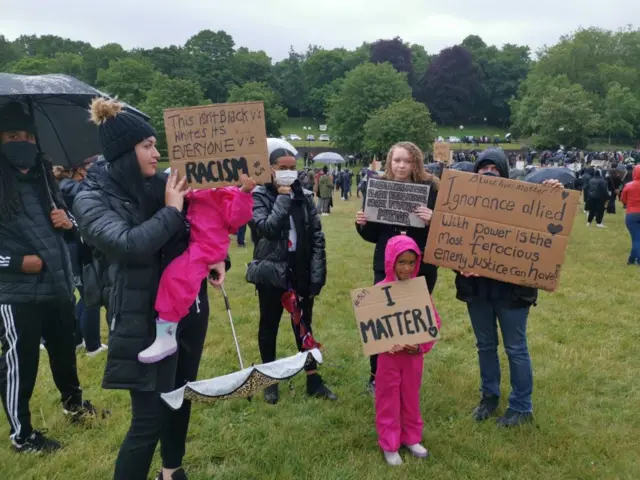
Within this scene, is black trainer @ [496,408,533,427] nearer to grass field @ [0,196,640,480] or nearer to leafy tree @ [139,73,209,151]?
grass field @ [0,196,640,480]

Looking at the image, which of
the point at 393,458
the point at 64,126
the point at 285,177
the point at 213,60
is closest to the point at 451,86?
the point at 213,60

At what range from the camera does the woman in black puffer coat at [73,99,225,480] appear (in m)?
2.41

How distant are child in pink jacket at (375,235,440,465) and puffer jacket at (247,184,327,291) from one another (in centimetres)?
99

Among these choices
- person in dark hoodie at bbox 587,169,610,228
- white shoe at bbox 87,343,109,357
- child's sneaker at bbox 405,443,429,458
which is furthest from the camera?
person in dark hoodie at bbox 587,169,610,228

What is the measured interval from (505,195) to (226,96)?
311 ft

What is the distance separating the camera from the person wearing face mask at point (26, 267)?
348 centimetres

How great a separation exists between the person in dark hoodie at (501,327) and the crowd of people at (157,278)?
0.01m

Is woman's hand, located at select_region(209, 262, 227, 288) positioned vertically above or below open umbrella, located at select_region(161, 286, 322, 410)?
above

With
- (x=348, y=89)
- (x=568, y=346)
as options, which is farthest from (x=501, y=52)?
(x=568, y=346)

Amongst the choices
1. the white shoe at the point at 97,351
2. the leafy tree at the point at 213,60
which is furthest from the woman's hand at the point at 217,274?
the leafy tree at the point at 213,60

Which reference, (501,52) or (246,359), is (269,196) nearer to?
(246,359)

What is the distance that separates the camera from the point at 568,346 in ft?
19.3

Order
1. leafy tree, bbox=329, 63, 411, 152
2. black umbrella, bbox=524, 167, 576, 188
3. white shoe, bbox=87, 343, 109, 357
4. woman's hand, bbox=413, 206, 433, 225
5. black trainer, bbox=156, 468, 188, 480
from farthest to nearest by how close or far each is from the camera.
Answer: leafy tree, bbox=329, 63, 411, 152 < white shoe, bbox=87, 343, 109, 357 < black umbrella, bbox=524, 167, 576, 188 < woman's hand, bbox=413, 206, 433, 225 < black trainer, bbox=156, 468, 188, 480

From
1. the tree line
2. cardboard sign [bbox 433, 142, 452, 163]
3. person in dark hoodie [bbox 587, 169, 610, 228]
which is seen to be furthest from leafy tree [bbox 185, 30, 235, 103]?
person in dark hoodie [bbox 587, 169, 610, 228]
